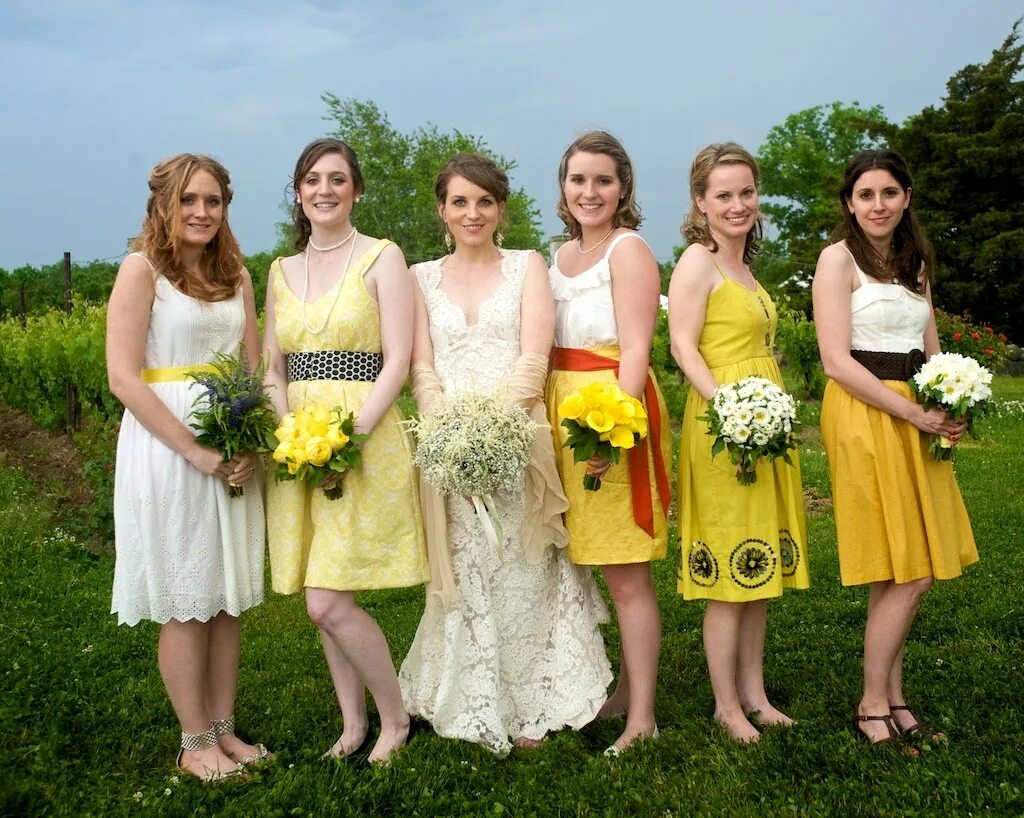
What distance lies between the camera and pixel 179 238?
4.24 metres

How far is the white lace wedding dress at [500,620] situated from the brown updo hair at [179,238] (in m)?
0.90

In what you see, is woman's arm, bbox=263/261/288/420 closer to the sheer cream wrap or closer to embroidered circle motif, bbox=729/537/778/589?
the sheer cream wrap

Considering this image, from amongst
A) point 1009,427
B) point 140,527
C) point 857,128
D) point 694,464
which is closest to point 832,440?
point 694,464

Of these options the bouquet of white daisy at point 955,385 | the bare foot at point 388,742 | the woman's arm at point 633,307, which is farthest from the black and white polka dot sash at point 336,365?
the bouquet of white daisy at point 955,385

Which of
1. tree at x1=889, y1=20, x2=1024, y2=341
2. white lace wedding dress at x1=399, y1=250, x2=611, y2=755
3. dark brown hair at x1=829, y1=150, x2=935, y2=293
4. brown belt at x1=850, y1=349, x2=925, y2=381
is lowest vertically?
white lace wedding dress at x1=399, y1=250, x2=611, y2=755

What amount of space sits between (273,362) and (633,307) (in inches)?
65.2

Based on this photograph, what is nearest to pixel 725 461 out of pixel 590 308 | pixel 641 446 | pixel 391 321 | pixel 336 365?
pixel 641 446

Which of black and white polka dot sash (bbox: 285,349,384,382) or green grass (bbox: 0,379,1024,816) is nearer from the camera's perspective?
green grass (bbox: 0,379,1024,816)

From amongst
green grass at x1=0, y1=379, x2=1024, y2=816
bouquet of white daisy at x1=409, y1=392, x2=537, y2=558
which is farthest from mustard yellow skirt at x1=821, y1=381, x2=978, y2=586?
bouquet of white daisy at x1=409, y1=392, x2=537, y2=558

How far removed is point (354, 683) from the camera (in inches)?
185

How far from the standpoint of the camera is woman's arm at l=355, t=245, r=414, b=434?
172 inches

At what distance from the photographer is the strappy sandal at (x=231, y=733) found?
4559 mm

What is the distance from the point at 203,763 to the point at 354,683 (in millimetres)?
739

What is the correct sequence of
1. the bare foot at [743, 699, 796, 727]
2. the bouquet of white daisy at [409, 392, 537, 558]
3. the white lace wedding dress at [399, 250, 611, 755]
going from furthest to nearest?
the bare foot at [743, 699, 796, 727] → the white lace wedding dress at [399, 250, 611, 755] → the bouquet of white daisy at [409, 392, 537, 558]
